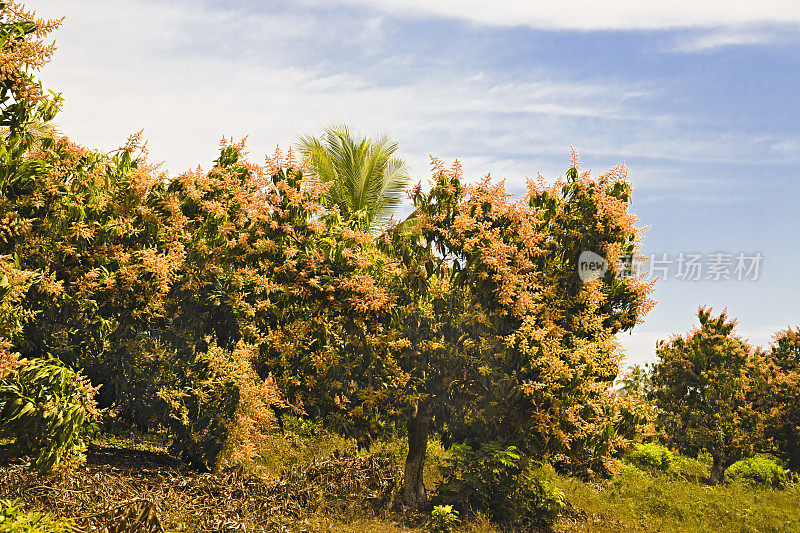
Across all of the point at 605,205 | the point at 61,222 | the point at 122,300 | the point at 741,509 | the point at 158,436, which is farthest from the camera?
the point at 741,509

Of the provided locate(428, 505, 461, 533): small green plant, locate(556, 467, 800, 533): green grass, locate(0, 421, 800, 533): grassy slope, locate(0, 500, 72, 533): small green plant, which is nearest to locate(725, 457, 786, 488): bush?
locate(0, 421, 800, 533): grassy slope

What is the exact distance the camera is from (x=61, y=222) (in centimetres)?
1080

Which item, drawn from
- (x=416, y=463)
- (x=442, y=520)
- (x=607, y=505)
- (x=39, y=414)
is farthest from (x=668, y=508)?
(x=39, y=414)

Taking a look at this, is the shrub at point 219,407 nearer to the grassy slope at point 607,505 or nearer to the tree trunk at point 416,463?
the grassy slope at point 607,505

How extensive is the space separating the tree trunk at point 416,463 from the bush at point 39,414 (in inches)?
290

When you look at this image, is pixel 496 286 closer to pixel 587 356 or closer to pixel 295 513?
pixel 587 356

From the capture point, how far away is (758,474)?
25.5 meters

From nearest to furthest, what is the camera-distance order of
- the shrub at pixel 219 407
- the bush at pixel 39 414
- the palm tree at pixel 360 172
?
1. the bush at pixel 39 414
2. the shrub at pixel 219 407
3. the palm tree at pixel 360 172

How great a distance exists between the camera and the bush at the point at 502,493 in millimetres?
13547

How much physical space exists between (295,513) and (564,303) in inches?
261

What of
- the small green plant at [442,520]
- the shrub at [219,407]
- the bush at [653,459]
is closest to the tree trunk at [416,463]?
the small green plant at [442,520]

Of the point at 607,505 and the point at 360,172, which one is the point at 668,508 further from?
the point at 360,172

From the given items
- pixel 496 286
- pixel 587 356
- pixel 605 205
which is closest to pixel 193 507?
pixel 496 286

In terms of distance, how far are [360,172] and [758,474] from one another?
18.7m
